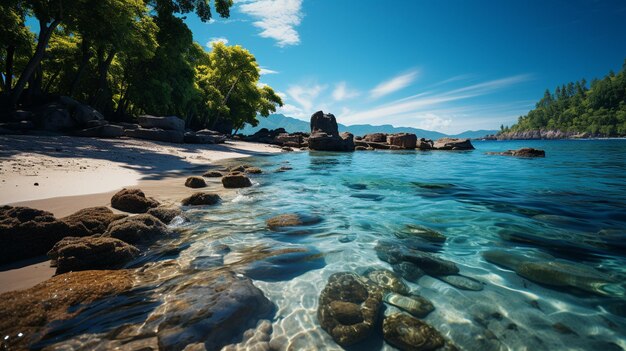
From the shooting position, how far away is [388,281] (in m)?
2.90

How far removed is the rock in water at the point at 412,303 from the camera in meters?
2.43

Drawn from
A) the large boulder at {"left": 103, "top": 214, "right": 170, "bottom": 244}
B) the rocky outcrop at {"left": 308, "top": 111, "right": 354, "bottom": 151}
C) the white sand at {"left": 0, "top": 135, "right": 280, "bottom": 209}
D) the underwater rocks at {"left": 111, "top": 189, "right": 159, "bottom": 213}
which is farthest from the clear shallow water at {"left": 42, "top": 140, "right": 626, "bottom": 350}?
the rocky outcrop at {"left": 308, "top": 111, "right": 354, "bottom": 151}

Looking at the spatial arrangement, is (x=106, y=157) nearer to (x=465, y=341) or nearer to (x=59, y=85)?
(x=465, y=341)

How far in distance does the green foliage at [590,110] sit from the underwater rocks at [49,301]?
15594cm

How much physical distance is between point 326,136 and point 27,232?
26958 millimetres

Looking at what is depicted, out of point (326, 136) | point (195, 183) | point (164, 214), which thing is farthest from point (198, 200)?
point (326, 136)

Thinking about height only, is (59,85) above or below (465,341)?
above

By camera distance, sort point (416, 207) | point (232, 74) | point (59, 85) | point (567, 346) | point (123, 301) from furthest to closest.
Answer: point (232, 74) < point (59, 85) < point (416, 207) < point (123, 301) < point (567, 346)

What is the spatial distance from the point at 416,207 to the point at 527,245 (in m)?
2.33

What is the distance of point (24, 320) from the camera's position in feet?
6.33

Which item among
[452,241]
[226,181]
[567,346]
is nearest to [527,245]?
[452,241]

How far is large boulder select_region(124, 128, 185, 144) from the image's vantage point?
18.7m

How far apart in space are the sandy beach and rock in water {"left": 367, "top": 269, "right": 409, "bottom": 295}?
11.1 feet

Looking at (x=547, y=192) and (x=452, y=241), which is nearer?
(x=452, y=241)
